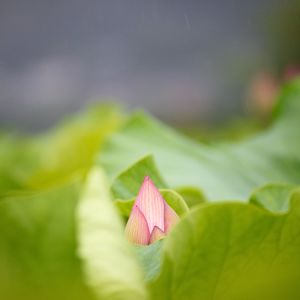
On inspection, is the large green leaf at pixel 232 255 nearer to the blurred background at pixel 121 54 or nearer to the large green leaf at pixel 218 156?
the large green leaf at pixel 218 156

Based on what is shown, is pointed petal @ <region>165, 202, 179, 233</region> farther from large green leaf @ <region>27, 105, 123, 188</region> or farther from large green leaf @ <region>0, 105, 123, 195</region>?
large green leaf @ <region>27, 105, 123, 188</region>

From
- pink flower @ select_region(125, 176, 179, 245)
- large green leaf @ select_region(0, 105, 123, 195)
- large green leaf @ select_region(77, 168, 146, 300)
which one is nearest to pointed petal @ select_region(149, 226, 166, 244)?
pink flower @ select_region(125, 176, 179, 245)

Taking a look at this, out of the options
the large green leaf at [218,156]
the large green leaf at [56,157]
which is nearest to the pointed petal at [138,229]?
the large green leaf at [218,156]

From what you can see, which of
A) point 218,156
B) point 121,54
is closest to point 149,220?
point 218,156

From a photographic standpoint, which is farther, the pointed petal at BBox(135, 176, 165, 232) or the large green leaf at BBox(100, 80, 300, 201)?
the large green leaf at BBox(100, 80, 300, 201)

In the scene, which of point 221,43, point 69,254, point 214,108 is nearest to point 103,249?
point 69,254

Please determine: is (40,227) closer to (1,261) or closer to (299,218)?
(1,261)

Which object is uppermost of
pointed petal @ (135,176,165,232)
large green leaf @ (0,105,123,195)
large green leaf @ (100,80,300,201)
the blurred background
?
pointed petal @ (135,176,165,232)
